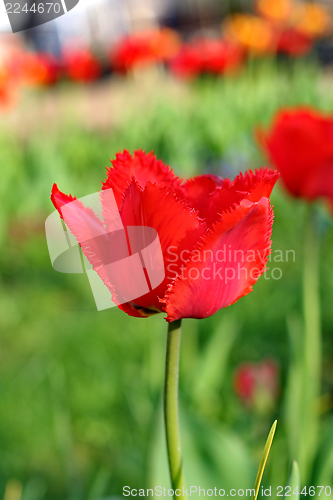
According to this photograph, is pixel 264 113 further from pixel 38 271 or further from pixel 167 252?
pixel 167 252

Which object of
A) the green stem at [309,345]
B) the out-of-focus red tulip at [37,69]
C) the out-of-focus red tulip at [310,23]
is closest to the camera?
the green stem at [309,345]

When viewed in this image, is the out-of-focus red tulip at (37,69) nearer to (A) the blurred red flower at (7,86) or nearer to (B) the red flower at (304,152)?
(A) the blurred red flower at (7,86)

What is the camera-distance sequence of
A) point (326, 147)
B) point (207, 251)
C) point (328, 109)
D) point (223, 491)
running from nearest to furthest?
1. point (207, 251)
2. point (223, 491)
3. point (326, 147)
4. point (328, 109)

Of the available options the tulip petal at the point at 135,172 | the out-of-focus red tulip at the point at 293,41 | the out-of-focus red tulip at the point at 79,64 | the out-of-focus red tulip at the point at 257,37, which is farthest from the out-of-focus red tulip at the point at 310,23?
the tulip petal at the point at 135,172

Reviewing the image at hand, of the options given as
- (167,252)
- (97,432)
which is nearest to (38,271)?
(97,432)

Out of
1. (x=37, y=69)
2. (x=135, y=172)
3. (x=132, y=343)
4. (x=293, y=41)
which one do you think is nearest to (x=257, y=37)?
(x=293, y=41)

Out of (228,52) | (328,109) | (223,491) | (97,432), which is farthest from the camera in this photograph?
(228,52)

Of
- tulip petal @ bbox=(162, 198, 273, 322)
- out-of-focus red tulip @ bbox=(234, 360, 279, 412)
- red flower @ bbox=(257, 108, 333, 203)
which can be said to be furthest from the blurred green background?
tulip petal @ bbox=(162, 198, 273, 322)
